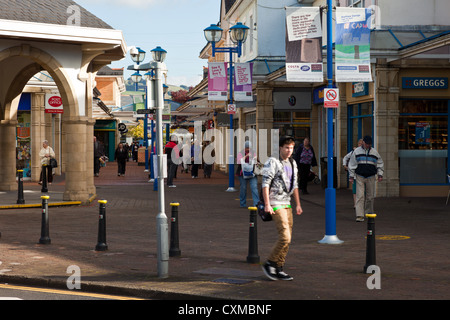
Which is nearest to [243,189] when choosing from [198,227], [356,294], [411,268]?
[198,227]

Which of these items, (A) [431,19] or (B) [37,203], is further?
(A) [431,19]

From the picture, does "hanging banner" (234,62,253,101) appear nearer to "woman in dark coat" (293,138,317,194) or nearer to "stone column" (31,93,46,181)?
"woman in dark coat" (293,138,317,194)

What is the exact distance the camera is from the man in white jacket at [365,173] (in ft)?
Answer: 52.3

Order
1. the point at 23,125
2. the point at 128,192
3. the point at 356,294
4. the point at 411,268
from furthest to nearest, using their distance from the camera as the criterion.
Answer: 1. the point at 23,125
2. the point at 128,192
3. the point at 411,268
4. the point at 356,294

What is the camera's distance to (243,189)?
19453mm

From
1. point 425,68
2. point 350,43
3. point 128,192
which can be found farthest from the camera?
point 128,192

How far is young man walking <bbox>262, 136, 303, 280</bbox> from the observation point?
29.9 ft

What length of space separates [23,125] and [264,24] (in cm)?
1153

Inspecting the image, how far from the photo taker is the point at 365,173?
15.9 meters

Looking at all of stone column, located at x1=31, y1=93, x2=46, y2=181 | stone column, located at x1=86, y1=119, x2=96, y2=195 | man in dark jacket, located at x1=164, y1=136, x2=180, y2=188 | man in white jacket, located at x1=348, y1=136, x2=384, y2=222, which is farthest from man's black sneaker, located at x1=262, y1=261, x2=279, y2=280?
stone column, located at x1=31, y1=93, x2=46, y2=181

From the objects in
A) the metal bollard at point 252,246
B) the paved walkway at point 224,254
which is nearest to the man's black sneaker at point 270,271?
the paved walkway at point 224,254

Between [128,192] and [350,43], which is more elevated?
[350,43]

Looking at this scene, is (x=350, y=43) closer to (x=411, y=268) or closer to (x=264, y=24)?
(x=411, y=268)
